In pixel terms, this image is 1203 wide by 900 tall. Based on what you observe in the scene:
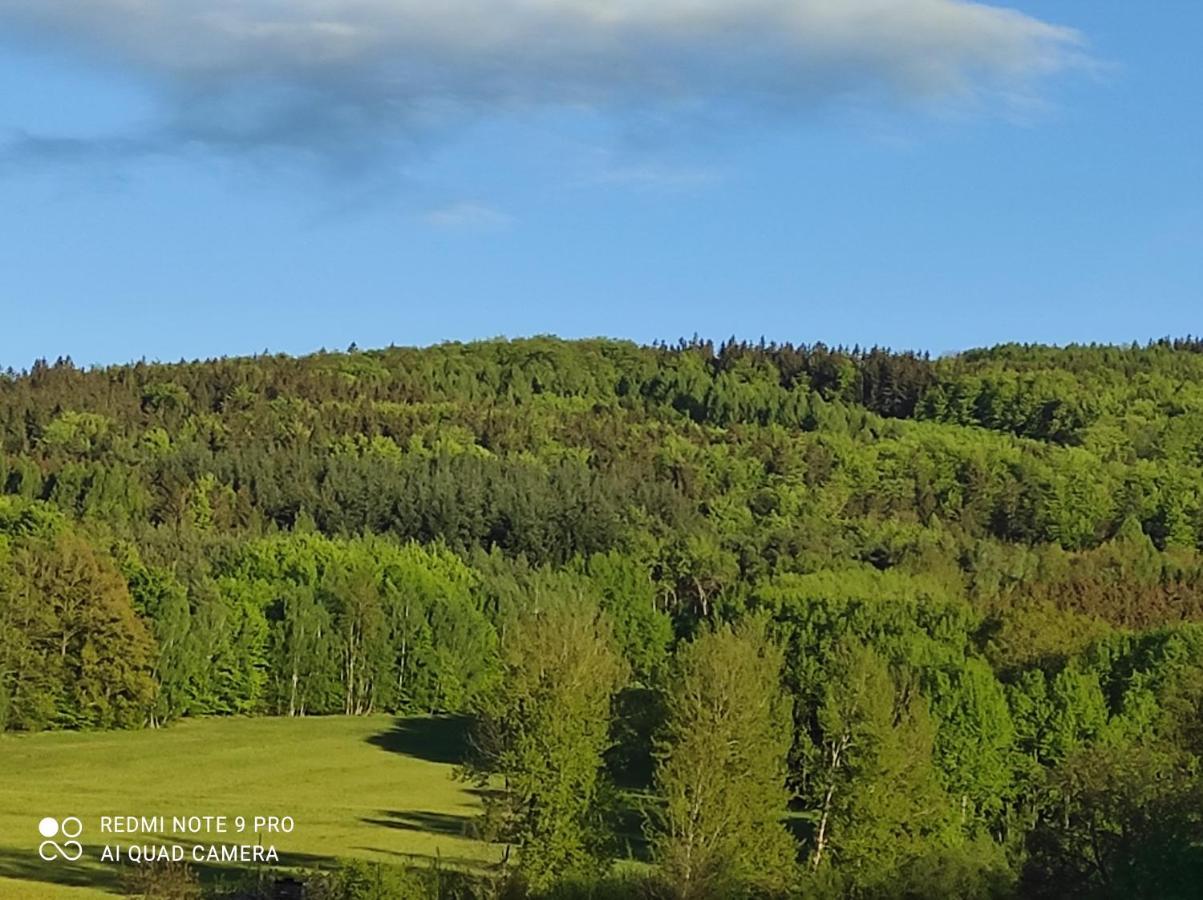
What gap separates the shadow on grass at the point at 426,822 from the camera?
78.1 meters

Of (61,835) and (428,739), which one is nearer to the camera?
(61,835)

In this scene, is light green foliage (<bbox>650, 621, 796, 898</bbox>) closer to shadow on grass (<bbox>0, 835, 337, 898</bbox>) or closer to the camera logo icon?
shadow on grass (<bbox>0, 835, 337, 898</bbox>)

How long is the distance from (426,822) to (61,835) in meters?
17.2

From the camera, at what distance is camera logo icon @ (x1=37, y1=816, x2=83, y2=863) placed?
64.4 meters

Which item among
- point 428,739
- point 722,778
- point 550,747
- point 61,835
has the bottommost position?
point 428,739

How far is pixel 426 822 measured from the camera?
8119 centimetres

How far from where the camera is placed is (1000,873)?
182 feet

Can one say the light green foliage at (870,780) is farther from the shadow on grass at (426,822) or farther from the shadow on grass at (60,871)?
the shadow on grass at (60,871)

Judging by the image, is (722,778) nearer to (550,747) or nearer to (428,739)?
(550,747)

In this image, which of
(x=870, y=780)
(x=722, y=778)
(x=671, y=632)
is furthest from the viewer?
(x=671, y=632)

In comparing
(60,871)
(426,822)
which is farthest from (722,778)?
(426,822)

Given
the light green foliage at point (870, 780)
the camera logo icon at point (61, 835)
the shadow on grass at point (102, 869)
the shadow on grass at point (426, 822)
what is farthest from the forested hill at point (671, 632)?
the camera logo icon at point (61, 835)

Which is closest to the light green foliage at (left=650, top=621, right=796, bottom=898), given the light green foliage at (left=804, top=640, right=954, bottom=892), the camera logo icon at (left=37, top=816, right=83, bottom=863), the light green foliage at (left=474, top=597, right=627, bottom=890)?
the light green foliage at (left=474, top=597, right=627, bottom=890)

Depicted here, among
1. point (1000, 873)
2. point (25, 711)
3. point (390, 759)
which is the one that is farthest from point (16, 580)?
point (1000, 873)
